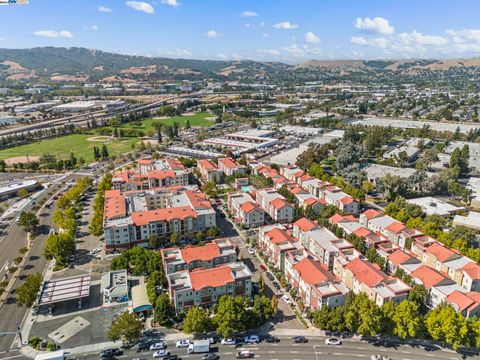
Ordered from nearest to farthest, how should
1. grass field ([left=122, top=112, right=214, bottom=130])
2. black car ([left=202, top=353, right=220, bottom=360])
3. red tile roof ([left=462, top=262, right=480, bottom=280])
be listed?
1. black car ([left=202, top=353, right=220, bottom=360])
2. red tile roof ([left=462, top=262, right=480, bottom=280])
3. grass field ([left=122, top=112, right=214, bottom=130])

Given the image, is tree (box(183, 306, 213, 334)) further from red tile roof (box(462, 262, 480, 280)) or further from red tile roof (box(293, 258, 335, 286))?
red tile roof (box(462, 262, 480, 280))

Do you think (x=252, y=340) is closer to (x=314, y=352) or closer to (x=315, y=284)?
(x=314, y=352)

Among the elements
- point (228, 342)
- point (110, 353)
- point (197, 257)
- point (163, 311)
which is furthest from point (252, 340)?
point (110, 353)

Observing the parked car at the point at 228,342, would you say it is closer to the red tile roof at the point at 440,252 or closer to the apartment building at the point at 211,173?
the red tile roof at the point at 440,252

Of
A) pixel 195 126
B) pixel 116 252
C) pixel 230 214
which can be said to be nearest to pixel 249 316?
pixel 116 252

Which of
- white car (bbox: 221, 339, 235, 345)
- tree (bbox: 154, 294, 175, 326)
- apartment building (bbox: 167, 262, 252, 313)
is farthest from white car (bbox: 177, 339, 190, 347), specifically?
apartment building (bbox: 167, 262, 252, 313)

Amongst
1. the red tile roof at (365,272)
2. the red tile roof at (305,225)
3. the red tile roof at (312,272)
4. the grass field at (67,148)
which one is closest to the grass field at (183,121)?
the grass field at (67,148)
